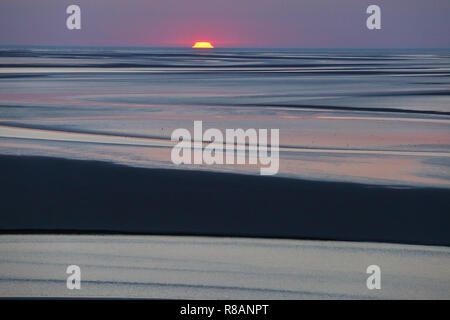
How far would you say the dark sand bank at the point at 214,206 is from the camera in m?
4.70

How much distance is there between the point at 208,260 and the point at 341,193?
1.66 m

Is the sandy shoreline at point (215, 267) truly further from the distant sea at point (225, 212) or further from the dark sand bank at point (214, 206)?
the dark sand bank at point (214, 206)

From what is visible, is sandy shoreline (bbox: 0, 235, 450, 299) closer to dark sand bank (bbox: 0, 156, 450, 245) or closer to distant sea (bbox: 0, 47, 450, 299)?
distant sea (bbox: 0, 47, 450, 299)

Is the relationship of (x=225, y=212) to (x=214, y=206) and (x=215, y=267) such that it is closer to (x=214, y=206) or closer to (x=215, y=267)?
(x=214, y=206)

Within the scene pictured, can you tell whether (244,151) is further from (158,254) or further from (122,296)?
(122,296)

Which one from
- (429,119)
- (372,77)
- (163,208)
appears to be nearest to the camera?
(163,208)

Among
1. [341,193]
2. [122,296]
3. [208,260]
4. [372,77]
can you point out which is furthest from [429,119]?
[372,77]

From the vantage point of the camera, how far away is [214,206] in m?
5.19

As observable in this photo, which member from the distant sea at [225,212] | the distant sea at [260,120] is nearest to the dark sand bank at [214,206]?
the distant sea at [225,212]

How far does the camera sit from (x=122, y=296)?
12.2 feet

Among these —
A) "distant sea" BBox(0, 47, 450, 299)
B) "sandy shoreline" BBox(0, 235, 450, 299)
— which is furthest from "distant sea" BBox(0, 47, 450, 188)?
"sandy shoreline" BBox(0, 235, 450, 299)
